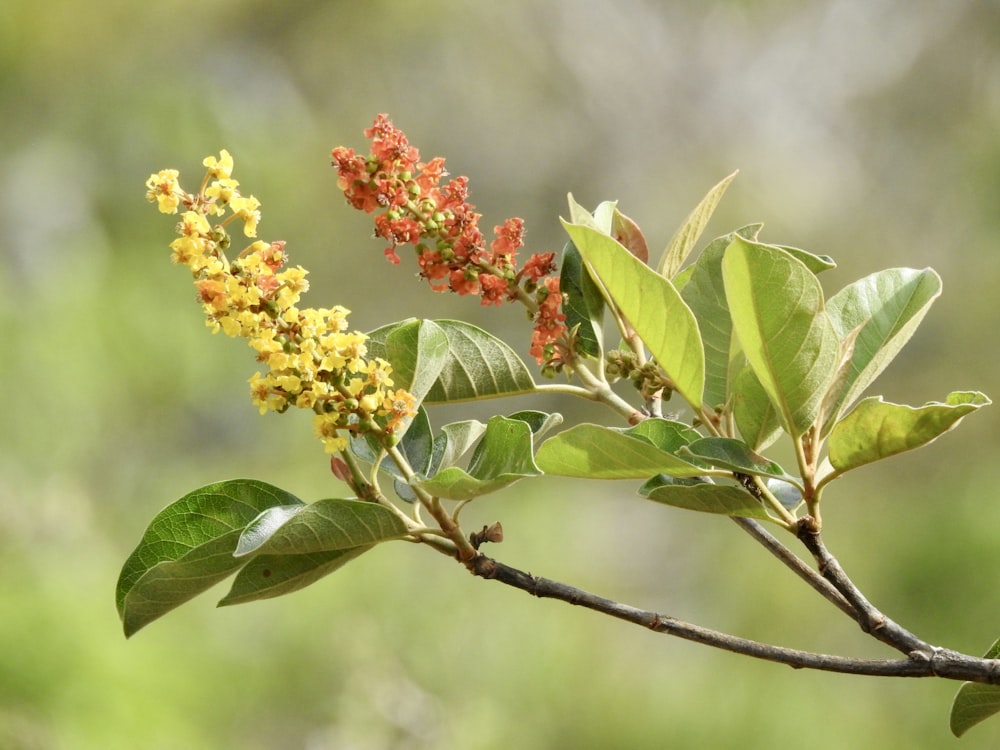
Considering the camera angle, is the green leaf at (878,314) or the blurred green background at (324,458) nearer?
the green leaf at (878,314)

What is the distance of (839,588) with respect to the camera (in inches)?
19.4

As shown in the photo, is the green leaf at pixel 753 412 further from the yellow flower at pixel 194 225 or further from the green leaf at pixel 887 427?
the yellow flower at pixel 194 225

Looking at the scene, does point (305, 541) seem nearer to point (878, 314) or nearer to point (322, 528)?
point (322, 528)

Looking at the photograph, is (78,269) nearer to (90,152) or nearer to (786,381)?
(90,152)

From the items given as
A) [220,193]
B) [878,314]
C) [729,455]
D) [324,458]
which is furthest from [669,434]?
[324,458]

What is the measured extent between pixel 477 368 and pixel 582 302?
68 mm

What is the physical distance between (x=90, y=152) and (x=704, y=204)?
3.68 m


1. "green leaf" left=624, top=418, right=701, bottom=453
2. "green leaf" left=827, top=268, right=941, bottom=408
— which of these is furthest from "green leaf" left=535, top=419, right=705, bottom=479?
"green leaf" left=827, top=268, right=941, bottom=408

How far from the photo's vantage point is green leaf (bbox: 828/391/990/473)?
18.0 inches

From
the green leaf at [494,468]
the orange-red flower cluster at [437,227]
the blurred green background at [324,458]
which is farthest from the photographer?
the blurred green background at [324,458]

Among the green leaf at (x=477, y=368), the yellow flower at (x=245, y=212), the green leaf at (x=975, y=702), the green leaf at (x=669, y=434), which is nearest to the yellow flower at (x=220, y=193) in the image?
the yellow flower at (x=245, y=212)

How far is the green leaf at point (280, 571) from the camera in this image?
0.51 meters

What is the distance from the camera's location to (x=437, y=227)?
0.56 metres

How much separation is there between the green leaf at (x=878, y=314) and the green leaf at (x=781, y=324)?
0.04 m
